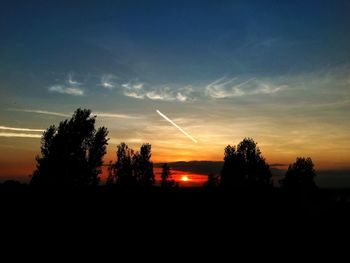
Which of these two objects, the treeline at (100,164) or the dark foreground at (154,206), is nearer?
the dark foreground at (154,206)

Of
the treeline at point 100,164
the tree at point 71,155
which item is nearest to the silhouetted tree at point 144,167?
the treeline at point 100,164

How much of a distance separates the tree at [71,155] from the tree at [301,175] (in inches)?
1496

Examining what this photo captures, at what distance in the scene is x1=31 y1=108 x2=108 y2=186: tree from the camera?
1518 inches

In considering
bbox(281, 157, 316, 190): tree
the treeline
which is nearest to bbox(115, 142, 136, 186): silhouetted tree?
the treeline

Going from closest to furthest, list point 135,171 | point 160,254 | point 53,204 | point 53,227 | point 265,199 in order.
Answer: point 160,254, point 53,227, point 53,204, point 265,199, point 135,171

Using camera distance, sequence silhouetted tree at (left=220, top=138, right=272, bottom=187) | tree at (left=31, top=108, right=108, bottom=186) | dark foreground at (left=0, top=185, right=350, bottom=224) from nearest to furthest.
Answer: dark foreground at (left=0, top=185, right=350, bottom=224) → tree at (left=31, top=108, right=108, bottom=186) → silhouetted tree at (left=220, top=138, right=272, bottom=187)

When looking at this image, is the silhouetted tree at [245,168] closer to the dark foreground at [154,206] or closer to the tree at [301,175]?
the tree at [301,175]

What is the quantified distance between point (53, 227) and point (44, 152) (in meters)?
24.7

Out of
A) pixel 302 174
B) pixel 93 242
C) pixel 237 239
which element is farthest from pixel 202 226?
pixel 302 174

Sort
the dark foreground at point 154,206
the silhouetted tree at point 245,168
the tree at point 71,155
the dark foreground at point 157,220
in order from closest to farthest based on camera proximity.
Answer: the dark foreground at point 157,220 → the dark foreground at point 154,206 → the tree at point 71,155 → the silhouetted tree at point 245,168

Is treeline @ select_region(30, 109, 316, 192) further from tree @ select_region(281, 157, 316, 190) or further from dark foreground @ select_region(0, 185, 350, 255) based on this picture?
dark foreground @ select_region(0, 185, 350, 255)

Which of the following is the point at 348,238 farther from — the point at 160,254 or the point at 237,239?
the point at 160,254

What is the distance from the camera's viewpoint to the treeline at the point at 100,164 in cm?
3919

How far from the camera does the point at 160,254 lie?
15.7 meters
